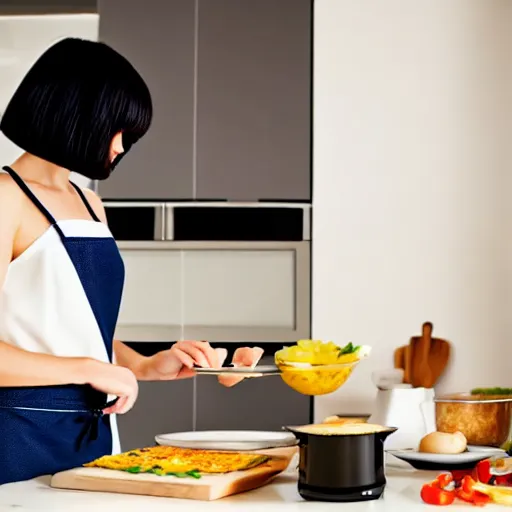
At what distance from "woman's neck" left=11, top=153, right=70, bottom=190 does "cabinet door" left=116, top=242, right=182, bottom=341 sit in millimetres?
1388

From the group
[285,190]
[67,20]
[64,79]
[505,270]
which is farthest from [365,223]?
[64,79]

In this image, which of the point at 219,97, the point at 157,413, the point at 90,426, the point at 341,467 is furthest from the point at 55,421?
the point at 219,97

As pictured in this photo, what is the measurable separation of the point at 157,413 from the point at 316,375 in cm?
177

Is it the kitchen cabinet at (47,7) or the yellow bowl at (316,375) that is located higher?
the kitchen cabinet at (47,7)

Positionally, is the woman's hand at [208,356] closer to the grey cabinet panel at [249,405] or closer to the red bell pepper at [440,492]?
the red bell pepper at [440,492]

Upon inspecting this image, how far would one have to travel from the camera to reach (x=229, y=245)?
3.12 meters

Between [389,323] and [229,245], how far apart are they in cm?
60

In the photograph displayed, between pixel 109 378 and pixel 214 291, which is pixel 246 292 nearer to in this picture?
pixel 214 291

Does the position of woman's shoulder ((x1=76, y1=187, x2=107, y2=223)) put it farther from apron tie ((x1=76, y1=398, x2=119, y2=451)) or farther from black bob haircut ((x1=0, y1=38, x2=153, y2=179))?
apron tie ((x1=76, y1=398, x2=119, y2=451))

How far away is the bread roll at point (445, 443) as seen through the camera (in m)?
1.39

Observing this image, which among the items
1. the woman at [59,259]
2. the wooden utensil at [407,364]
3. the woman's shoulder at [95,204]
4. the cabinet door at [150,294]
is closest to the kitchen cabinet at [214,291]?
the cabinet door at [150,294]

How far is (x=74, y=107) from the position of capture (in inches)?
63.9

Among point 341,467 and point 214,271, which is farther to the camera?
point 214,271

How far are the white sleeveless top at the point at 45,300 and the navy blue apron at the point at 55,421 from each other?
24mm
